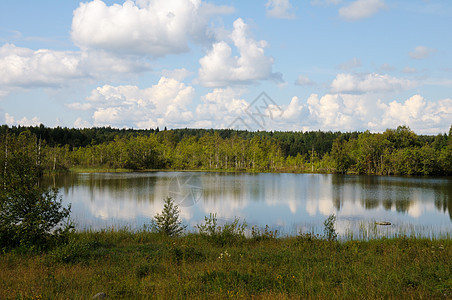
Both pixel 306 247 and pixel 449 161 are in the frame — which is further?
pixel 449 161

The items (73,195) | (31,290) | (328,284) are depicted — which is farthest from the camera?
(73,195)

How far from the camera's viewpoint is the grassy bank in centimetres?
764

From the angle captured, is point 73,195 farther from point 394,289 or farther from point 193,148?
point 193,148

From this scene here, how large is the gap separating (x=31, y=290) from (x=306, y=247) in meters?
10.2

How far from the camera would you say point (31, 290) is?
25.3 ft

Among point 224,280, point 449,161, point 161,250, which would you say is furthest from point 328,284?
point 449,161

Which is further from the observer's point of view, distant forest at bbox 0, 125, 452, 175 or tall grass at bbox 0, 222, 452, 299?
distant forest at bbox 0, 125, 452, 175

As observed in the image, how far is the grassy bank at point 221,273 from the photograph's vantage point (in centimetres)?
764

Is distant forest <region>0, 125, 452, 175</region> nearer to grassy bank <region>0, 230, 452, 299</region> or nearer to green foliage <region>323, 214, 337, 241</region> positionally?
grassy bank <region>0, 230, 452, 299</region>

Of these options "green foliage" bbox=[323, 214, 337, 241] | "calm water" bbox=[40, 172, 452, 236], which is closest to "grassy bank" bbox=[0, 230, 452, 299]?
"green foliage" bbox=[323, 214, 337, 241]

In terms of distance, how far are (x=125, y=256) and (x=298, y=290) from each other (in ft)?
22.0

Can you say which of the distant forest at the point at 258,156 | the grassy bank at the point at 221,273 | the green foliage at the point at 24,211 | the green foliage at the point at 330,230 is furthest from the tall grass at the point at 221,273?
the distant forest at the point at 258,156

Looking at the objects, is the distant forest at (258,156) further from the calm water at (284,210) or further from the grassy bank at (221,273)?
the grassy bank at (221,273)

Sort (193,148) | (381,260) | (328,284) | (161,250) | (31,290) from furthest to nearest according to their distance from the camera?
(193,148) < (161,250) < (381,260) < (328,284) < (31,290)
